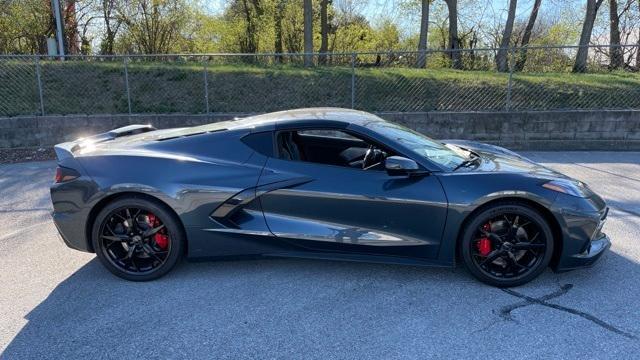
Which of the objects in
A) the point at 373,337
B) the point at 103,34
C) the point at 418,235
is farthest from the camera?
the point at 103,34

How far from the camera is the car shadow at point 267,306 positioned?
9.45 ft

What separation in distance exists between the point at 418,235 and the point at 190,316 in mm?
1738

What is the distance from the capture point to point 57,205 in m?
3.72

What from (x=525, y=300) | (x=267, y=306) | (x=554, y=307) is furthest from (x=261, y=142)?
(x=554, y=307)

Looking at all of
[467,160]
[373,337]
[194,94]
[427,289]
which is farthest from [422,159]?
[194,94]

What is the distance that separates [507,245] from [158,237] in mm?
2710

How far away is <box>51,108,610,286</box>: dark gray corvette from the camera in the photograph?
3.43 meters

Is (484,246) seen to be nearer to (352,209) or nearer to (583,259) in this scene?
(583,259)

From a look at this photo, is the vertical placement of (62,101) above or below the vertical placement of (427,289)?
above

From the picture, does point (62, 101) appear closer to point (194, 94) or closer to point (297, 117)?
point (194, 94)

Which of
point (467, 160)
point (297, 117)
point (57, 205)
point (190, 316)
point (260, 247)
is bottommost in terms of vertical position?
point (190, 316)

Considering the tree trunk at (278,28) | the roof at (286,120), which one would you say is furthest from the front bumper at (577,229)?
the tree trunk at (278,28)

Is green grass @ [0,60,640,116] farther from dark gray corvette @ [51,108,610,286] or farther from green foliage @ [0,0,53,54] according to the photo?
green foliage @ [0,0,53,54]

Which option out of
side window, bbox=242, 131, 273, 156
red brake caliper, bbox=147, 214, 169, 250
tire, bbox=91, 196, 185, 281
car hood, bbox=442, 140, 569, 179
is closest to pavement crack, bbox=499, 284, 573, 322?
car hood, bbox=442, 140, 569, 179
